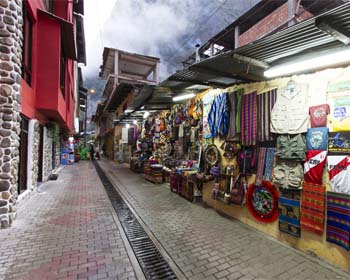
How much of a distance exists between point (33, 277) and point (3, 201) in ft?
6.86

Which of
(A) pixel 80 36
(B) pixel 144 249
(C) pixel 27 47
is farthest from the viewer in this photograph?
(A) pixel 80 36

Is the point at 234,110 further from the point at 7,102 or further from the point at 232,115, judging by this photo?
the point at 7,102

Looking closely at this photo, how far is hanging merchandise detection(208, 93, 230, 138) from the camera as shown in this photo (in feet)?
16.4

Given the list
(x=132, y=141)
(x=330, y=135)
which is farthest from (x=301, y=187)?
(x=132, y=141)

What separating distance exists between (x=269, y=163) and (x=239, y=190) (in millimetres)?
931

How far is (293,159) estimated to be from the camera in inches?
136

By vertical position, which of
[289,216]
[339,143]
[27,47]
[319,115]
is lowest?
[289,216]

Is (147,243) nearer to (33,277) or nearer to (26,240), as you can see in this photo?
(33,277)

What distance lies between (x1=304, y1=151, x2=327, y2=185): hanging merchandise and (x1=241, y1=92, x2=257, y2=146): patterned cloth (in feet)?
3.74

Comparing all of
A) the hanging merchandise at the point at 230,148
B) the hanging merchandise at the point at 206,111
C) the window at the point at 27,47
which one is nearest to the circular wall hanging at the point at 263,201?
the hanging merchandise at the point at 230,148

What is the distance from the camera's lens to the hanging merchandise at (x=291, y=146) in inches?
131

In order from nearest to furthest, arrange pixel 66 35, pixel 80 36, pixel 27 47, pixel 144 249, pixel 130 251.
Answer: pixel 130 251
pixel 144 249
pixel 27 47
pixel 66 35
pixel 80 36

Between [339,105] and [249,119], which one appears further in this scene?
[249,119]

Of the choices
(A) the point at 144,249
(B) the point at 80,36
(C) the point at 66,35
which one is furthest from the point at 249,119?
(B) the point at 80,36
